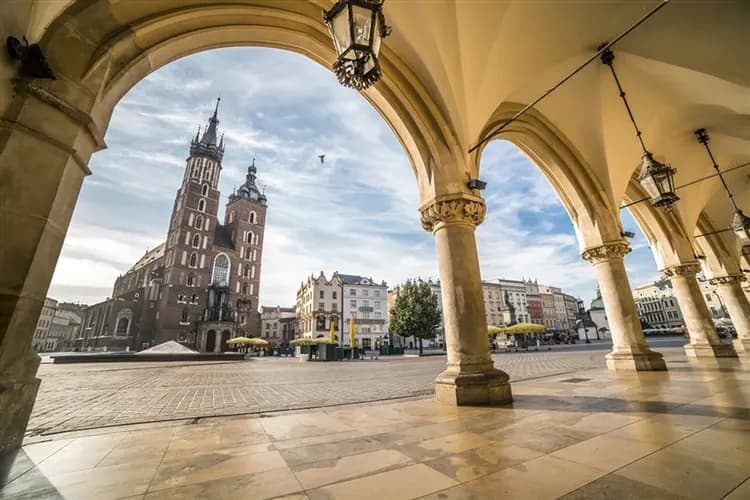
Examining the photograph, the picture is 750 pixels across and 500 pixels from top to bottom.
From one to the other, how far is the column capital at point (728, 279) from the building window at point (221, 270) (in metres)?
48.2

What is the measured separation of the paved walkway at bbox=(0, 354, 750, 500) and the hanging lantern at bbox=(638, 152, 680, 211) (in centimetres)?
319

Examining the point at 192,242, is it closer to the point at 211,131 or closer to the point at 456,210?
the point at 211,131

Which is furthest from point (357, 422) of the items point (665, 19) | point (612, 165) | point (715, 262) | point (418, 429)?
point (715, 262)

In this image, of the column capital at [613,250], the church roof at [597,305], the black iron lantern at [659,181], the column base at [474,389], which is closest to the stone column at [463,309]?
the column base at [474,389]

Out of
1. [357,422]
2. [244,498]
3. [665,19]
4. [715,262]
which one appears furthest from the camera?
[715,262]

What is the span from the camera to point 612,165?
7.98 metres

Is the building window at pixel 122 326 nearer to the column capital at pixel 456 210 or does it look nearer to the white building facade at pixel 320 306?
the white building facade at pixel 320 306

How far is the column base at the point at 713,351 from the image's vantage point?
356 inches

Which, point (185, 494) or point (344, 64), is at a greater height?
point (344, 64)

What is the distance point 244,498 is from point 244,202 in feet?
183

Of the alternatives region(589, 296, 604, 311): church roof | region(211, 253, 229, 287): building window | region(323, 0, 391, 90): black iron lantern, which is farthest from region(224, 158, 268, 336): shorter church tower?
region(589, 296, 604, 311): church roof

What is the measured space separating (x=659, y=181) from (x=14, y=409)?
8536 millimetres

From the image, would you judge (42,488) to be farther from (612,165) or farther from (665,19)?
(612,165)

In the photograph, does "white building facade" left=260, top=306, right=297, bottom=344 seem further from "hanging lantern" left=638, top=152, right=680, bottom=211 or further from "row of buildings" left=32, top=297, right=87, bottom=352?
"hanging lantern" left=638, top=152, right=680, bottom=211
